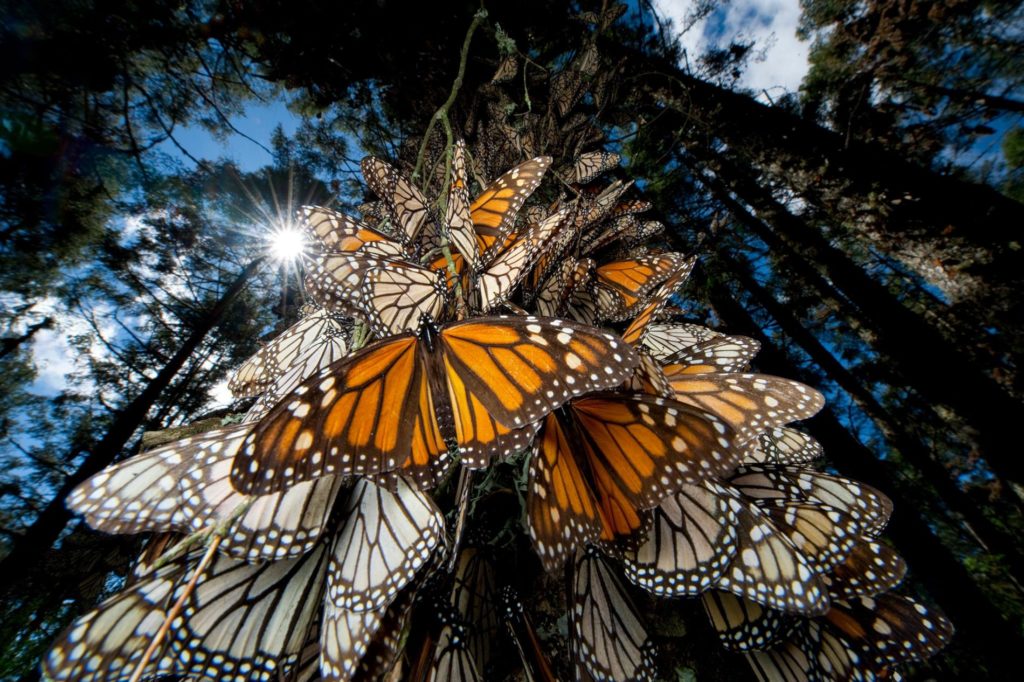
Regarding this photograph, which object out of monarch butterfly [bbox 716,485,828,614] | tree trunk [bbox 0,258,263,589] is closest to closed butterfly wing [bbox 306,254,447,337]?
monarch butterfly [bbox 716,485,828,614]

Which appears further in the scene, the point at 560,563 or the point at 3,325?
the point at 3,325

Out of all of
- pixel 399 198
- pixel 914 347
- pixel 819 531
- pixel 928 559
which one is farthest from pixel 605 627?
pixel 914 347

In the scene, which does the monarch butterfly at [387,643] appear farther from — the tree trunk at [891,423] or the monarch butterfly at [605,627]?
the tree trunk at [891,423]

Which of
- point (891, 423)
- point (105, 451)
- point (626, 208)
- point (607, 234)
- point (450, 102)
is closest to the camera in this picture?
point (450, 102)

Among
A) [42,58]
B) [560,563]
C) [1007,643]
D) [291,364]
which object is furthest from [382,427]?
[1007,643]

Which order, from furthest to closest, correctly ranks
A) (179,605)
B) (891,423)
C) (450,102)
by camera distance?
(891,423)
(450,102)
(179,605)

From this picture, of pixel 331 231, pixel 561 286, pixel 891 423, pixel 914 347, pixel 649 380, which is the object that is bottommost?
pixel 649 380

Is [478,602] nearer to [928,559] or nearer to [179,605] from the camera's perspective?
[179,605]

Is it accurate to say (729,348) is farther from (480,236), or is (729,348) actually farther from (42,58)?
(42,58)
